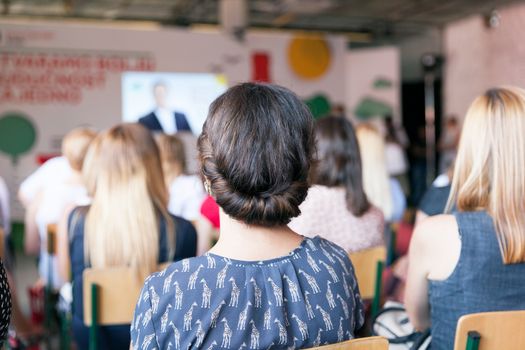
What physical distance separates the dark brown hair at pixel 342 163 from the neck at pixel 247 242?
1.49 meters

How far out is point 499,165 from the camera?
68.3 inches

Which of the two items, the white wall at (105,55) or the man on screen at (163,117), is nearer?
the white wall at (105,55)

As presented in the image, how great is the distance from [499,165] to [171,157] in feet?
8.59

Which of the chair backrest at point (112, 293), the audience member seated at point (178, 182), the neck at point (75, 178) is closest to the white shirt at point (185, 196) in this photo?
the audience member seated at point (178, 182)

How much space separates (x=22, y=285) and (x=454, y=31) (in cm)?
847

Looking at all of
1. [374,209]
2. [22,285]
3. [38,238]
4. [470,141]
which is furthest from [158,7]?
[470,141]

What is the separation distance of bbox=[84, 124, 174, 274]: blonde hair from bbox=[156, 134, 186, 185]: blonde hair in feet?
5.06

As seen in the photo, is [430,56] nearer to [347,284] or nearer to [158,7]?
[158,7]

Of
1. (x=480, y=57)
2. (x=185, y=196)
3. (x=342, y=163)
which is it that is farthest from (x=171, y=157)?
(x=480, y=57)

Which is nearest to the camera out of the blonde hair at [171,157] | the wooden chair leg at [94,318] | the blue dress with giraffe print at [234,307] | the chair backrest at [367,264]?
the blue dress with giraffe print at [234,307]

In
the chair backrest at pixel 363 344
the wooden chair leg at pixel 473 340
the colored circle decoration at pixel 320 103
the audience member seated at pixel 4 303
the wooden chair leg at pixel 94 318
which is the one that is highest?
the colored circle decoration at pixel 320 103

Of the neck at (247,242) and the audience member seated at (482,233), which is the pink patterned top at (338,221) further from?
the neck at (247,242)

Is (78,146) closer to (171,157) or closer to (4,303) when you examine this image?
(171,157)

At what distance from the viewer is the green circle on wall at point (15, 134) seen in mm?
7023
